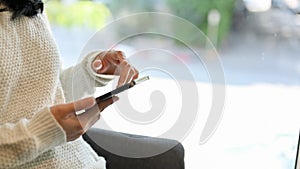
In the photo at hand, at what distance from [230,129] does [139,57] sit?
0.68m

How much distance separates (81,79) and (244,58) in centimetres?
74

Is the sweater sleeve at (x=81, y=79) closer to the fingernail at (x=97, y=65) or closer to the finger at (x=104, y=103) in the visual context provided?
→ the fingernail at (x=97, y=65)

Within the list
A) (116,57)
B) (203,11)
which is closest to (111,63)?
(116,57)

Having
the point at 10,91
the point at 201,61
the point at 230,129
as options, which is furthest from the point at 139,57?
the point at 230,129

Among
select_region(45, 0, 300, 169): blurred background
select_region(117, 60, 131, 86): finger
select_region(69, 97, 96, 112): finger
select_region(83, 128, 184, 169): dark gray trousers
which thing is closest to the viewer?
select_region(69, 97, 96, 112): finger

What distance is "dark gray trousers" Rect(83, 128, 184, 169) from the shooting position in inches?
34.4

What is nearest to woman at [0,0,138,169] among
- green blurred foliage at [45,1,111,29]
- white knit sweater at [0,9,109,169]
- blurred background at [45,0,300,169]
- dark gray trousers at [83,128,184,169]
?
white knit sweater at [0,9,109,169]

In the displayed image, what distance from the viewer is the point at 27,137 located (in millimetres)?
552

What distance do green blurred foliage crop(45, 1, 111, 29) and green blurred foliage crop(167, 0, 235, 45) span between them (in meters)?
0.24

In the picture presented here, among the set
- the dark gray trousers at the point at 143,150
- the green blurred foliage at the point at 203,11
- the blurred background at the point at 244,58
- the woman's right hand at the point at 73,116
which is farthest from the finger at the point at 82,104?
the green blurred foliage at the point at 203,11

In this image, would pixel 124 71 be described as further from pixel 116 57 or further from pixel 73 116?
pixel 73 116

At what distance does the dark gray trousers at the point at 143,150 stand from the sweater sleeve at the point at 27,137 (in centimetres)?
34

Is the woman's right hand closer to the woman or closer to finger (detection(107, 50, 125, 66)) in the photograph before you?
the woman

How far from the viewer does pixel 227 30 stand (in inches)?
51.9
